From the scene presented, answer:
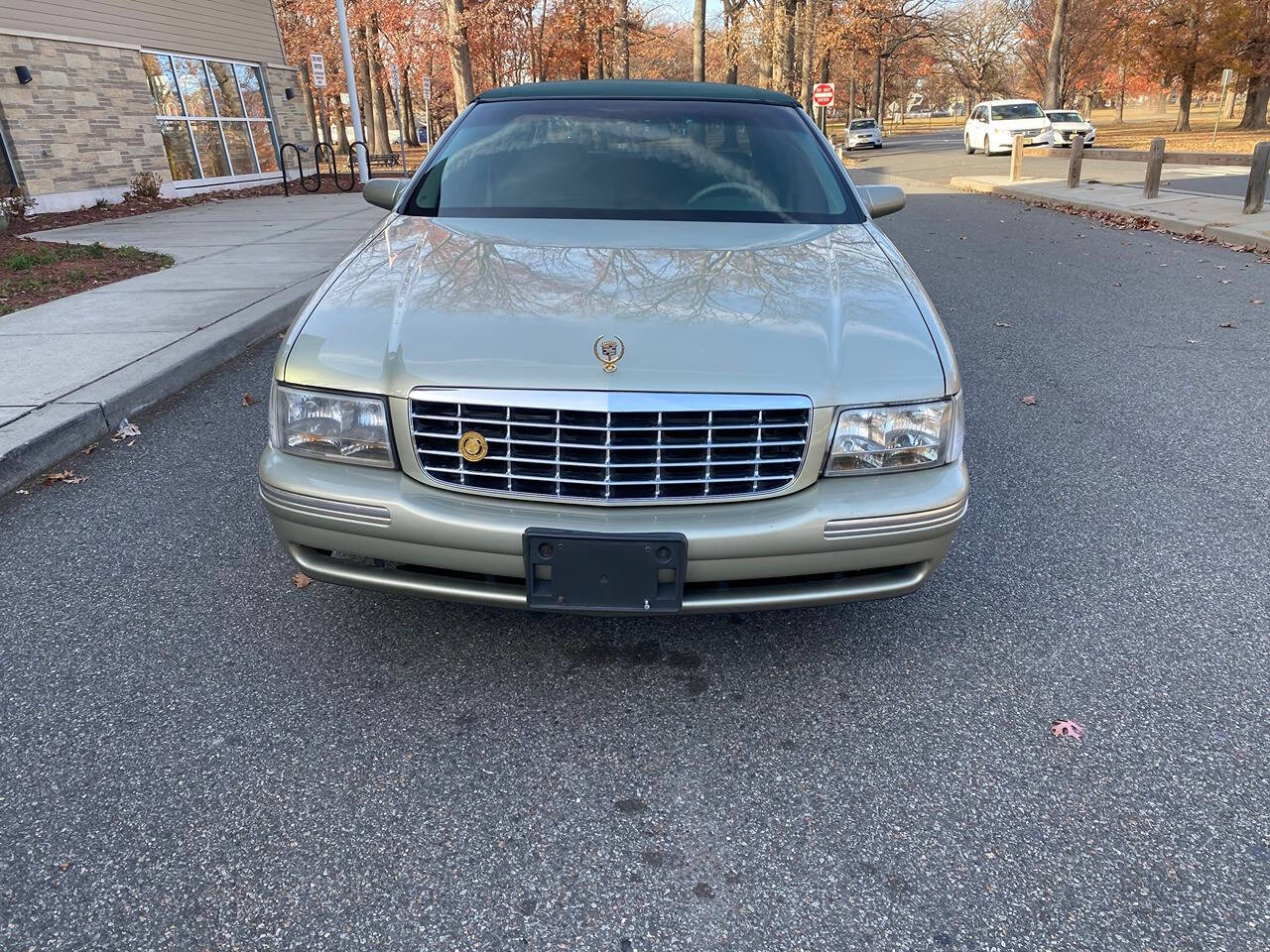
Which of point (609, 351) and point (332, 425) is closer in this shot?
point (609, 351)

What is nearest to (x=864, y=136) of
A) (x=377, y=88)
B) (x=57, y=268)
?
(x=377, y=88)

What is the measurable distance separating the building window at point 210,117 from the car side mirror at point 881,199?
1577cm

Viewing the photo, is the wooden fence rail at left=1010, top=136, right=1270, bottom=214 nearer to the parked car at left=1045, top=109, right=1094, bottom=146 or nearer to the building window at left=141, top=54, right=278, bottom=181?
the parked car at left=1045, top=109, right=1094, bottom=146

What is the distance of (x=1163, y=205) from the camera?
41.6 feet

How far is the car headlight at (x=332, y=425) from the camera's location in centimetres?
224

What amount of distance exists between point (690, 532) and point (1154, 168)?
1504 cm

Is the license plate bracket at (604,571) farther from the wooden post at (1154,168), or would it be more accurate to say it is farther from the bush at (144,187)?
the bush at (144,187)

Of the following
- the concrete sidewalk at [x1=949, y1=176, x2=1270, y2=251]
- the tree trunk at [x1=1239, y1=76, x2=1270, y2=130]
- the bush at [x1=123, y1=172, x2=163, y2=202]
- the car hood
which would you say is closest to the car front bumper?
the car hood

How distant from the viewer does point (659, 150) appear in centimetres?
356

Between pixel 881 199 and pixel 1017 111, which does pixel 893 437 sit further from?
pixel 1017 111

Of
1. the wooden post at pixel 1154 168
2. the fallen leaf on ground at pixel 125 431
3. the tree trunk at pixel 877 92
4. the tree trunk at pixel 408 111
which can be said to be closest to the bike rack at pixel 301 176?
the fallen leaf on ground at pixel 125 431

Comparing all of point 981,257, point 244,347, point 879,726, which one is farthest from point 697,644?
point 981,257

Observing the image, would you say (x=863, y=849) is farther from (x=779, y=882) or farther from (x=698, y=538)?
(x=698, y=538)

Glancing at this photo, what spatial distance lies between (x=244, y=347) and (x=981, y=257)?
301 inches
